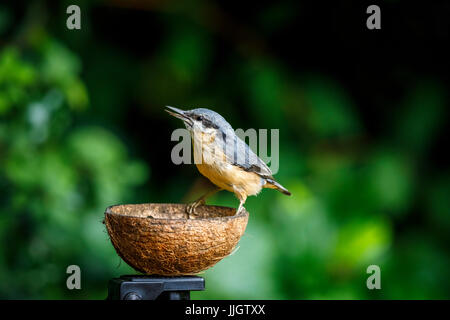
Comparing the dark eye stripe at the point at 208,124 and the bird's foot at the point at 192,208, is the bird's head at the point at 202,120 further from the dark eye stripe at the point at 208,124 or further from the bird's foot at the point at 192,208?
the bird's foot at the point at 192,208

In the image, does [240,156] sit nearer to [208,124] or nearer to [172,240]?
[208,124]

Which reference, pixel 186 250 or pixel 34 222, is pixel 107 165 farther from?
pixel 186 250

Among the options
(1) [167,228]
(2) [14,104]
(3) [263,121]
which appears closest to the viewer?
(1) [167,228]

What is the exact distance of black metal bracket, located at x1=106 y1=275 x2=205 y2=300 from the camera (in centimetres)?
212

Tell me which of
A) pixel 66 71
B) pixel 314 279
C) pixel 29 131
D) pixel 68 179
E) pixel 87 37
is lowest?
pixel 314 279

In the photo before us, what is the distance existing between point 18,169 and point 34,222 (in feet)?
1.30

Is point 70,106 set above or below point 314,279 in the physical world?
above

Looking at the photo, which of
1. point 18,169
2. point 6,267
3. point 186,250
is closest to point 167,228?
point 186,250

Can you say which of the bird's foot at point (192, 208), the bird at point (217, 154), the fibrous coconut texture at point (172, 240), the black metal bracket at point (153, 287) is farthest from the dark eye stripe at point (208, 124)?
the black metal bracket at point (153, 287)

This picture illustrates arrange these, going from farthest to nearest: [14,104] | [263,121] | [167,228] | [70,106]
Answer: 1. [263,121]
2. [70,106]
3. [14,104]
4. [167,228]

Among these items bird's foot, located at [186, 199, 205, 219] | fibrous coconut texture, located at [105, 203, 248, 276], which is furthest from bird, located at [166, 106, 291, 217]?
fibrous coconut texture, located at [105, 203, 248, 276]

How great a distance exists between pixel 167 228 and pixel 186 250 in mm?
119

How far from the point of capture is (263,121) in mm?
5117

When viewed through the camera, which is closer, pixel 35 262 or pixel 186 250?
pixel 186 250
